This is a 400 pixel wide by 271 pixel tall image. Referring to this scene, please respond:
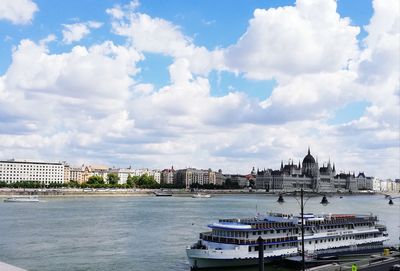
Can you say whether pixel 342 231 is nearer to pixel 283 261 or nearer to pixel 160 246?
pixel 283 261

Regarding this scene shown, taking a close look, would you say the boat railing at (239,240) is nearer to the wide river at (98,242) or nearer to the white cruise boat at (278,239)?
the white cruise boat at (278,239)

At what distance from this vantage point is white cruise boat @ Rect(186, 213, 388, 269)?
5325 cm

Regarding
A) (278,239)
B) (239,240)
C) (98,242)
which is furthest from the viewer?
(98,242)

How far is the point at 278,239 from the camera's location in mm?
57719

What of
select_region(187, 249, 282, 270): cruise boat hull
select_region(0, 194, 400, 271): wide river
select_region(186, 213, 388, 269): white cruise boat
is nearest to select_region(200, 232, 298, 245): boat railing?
select_region(186, 213, 388, 269): white cruise boat

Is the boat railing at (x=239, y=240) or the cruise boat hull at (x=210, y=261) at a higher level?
the boat railing at (x=239, y=240)

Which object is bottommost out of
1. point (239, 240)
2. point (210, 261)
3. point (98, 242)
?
point (98, 242)

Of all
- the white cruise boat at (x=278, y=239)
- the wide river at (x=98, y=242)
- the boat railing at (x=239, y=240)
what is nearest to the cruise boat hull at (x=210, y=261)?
the white cruise boat at (x=278, y=239)

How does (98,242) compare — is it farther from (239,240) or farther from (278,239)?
(278,239)

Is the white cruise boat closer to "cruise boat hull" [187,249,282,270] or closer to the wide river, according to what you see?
"cruise boat hull" [187,249,282,270]

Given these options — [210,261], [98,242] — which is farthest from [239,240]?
[98,242]

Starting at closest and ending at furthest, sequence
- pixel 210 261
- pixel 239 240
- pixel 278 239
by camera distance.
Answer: pixel 210 261
pixel 239 240
pixel 278 239

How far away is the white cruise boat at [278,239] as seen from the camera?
53250 mm

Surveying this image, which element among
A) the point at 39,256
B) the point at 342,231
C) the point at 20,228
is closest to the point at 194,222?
the point at 20,228
